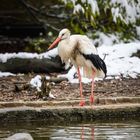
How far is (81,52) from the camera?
11.7 m

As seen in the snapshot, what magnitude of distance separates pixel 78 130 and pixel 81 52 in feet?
8.46

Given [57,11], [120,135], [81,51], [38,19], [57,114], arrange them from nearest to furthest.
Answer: [120,135]
[57,114]
[81,51]
[38,19]
[57,11]

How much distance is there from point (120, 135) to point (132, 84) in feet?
15.2

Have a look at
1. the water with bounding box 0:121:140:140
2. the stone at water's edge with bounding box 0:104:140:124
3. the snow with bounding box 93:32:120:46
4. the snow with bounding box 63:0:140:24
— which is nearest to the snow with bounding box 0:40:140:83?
the snow with bounding box 63:0:140:24

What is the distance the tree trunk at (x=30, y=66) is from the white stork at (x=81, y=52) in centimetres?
358

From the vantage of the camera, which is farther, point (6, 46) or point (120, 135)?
point (6, 46)

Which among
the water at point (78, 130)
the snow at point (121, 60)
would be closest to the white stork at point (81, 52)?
the water at point (78, 130)

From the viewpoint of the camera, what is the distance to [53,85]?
1348 centimetres

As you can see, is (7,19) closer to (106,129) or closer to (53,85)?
(53,85)

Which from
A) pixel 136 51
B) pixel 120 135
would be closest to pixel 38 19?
pixel 136 51

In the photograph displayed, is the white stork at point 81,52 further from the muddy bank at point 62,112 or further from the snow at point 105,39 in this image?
the snow at point 105,39

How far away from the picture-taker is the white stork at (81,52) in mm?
11633

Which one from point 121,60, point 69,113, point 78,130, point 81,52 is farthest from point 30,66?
point 78,130

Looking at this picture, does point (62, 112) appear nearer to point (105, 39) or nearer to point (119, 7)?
point (119, 7)
